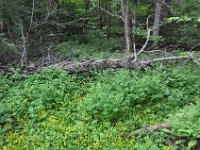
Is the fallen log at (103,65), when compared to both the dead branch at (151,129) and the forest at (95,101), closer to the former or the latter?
the forest at (95,101)

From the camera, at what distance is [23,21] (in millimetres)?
13727

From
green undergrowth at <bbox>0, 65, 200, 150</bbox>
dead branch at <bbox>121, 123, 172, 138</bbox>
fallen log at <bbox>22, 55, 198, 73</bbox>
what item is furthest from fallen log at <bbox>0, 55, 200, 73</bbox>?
dead branch at <bbox>121, 123, 172, 138</bbox>

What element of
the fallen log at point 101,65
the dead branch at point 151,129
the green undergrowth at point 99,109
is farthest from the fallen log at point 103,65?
the dead branch at point 151,129

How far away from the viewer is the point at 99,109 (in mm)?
7676

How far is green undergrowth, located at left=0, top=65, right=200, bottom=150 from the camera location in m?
6.41

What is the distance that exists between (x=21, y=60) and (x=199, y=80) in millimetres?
6664

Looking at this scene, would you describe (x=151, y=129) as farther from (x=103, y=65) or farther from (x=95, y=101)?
(x=103, y=65)

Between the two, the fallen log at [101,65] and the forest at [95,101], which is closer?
the forest at [95,101]

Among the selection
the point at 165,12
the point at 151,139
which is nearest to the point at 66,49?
the point at 165,12

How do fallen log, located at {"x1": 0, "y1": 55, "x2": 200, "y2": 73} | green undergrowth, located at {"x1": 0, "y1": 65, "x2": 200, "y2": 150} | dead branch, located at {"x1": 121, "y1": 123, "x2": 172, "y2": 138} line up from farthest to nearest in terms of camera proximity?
1. fallen log, located at {"x1": 0, "y1": 55, "x2": 200, "y2": 73}
2. dead branch, located at {"x1": 121, "y1": 123, "x2": 172, "y2": 138}
3. green undergrowth, located at {"x1": 0, "y1": 65, "x2": 200, "y2": 150}

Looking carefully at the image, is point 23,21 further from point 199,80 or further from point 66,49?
point 199,80

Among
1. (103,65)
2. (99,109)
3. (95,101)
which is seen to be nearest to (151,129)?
(99,109)

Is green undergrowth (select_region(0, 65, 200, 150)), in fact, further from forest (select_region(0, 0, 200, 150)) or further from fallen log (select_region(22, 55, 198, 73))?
fallen log (select_region(22, 55, 198, 73))

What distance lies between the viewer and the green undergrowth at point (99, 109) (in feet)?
21.0
